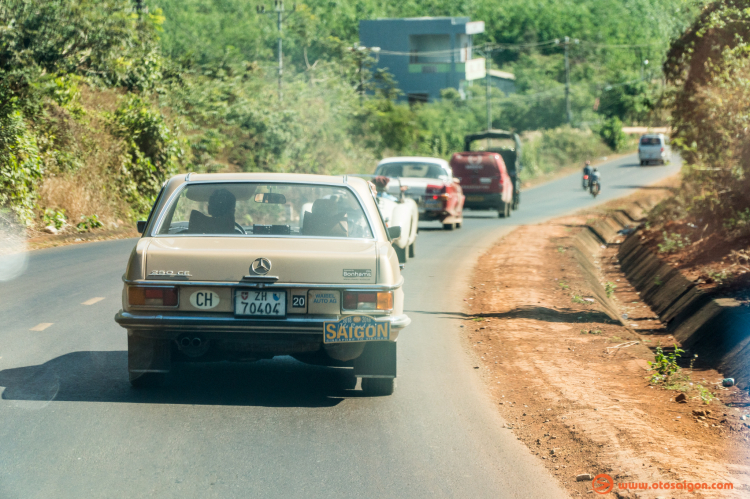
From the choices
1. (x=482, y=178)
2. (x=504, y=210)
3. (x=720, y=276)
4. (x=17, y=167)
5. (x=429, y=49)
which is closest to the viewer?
(x=720, y=276)

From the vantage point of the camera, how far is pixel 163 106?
26.0 m

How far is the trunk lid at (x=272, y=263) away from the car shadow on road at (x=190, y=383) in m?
0.93

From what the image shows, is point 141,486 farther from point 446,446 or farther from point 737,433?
point 737,433

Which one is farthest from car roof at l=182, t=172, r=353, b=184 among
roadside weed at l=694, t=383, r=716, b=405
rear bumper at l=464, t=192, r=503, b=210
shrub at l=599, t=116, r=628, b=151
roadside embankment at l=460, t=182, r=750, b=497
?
shrub at l=599, t=116, r=628, b=151

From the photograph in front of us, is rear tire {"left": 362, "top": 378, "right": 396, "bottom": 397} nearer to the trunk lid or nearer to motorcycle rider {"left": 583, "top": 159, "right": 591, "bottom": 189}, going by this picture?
the trunk lid

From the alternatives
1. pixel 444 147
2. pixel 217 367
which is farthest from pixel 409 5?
pixel 217 367

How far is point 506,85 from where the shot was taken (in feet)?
278

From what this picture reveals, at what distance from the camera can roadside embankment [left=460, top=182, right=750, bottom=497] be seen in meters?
4.88

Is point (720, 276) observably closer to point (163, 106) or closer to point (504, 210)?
point (504, 210)

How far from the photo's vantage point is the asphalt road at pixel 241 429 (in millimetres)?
4504

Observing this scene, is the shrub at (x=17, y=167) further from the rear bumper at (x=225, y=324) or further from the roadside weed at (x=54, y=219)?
the rear bumper at (x=225, y=324)

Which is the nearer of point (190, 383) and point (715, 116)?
point (190, 383)

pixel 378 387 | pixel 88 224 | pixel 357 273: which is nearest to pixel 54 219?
pixel 88 224

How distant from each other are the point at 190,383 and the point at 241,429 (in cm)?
130
